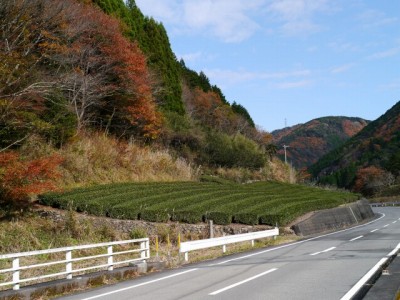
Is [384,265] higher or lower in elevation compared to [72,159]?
lower

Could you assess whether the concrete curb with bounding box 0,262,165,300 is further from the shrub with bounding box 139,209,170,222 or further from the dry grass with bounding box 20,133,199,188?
the dry grass with bounding box 20,133,199,188

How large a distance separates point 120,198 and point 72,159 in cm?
551

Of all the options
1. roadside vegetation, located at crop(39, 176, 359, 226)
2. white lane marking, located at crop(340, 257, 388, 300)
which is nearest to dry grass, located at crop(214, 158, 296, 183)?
roadside vegetation, located at crop(39, 176, 359, 226)

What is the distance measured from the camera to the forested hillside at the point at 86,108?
24.7m

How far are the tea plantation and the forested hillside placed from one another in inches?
85.8

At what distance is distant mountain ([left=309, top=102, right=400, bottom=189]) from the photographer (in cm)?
11644

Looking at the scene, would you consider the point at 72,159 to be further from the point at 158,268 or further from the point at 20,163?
the point at 158,268

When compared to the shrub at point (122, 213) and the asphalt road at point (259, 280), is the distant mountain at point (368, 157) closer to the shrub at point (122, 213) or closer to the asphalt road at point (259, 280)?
the shrub at point (122, 213)

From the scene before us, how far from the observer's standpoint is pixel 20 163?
2338 cm

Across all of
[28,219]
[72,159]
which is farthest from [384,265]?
[72,159]

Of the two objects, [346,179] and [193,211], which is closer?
[193,211]

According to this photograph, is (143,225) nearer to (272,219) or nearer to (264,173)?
(272,219)

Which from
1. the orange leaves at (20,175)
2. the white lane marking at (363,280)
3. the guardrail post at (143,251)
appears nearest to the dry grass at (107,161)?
the orange leaves at (20,175)

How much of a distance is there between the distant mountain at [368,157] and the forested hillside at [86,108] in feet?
225
